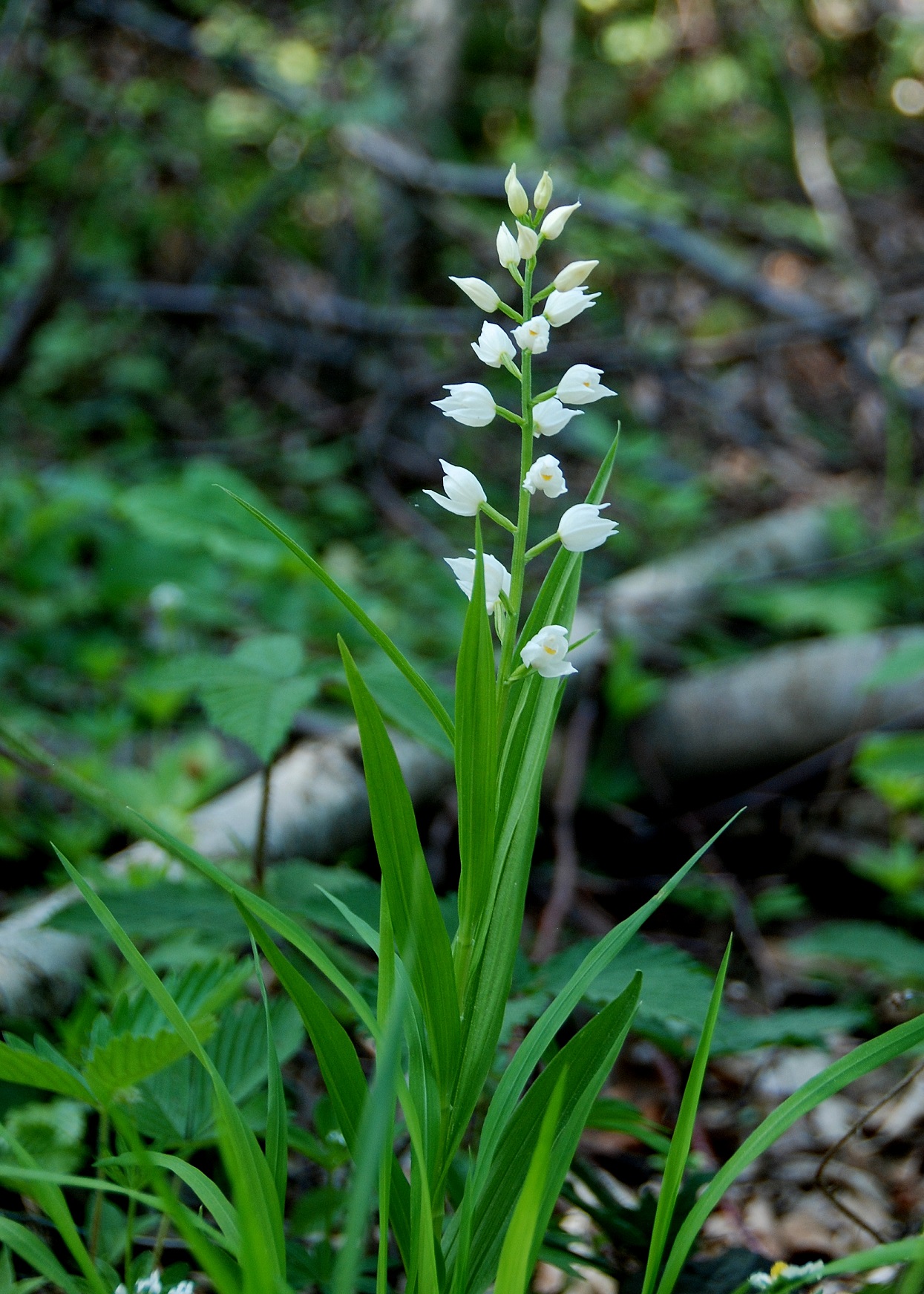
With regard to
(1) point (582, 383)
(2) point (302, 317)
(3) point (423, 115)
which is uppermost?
(3) point (423, 115)

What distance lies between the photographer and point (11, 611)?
2.56 m

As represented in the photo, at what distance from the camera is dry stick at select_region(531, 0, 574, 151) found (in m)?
5.14

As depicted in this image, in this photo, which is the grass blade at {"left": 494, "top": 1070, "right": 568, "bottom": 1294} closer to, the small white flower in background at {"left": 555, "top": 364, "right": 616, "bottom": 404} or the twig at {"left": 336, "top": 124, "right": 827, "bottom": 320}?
the small white flower in background at {"left": 555, "top": 364, "right": 616, "bottom": 404}

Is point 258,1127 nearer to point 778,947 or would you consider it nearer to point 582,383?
point 582,383

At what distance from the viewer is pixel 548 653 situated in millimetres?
782

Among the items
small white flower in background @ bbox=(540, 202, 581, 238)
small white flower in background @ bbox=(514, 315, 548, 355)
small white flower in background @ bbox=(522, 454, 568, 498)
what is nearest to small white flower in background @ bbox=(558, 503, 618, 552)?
small white flower in background @ bbox=(522, 454, 568, 498)

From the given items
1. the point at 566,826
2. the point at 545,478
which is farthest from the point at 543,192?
the point at 566,826

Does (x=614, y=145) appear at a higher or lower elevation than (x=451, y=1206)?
higher

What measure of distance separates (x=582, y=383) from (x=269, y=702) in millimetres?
624

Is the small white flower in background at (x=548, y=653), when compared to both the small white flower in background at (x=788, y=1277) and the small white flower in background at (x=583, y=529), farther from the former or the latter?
the small white flower in background at (x=788, y=1277)

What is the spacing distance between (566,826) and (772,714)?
29.7 inches

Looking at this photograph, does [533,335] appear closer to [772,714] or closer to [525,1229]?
[525,1229]

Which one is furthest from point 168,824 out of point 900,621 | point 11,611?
point 900,621

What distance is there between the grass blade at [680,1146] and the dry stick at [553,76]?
5.18 m
